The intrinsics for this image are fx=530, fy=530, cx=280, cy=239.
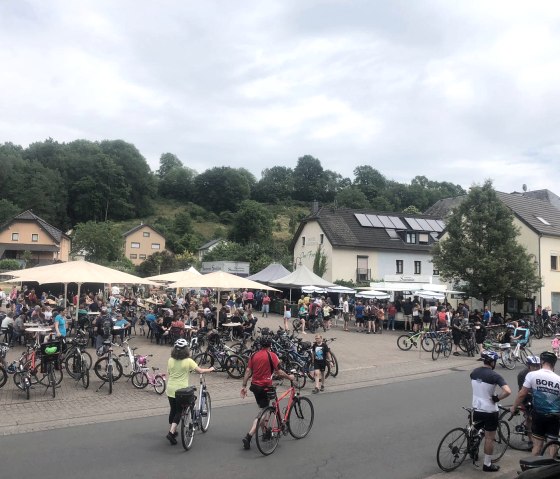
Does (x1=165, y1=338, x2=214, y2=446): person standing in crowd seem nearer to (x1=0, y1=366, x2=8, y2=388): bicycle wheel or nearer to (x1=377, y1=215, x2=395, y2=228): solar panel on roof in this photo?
(x1=0, y1=366, x2=8, y2=388): bicycle wheel

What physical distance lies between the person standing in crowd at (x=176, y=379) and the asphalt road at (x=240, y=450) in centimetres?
31

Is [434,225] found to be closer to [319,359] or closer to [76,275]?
[76,275]

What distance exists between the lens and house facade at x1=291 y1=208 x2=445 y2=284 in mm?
46719

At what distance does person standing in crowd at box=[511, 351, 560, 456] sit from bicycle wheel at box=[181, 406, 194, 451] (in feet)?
15.7

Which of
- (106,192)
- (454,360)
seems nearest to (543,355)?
(454,360)

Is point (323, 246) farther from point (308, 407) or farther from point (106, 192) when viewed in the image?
point (106, 192)

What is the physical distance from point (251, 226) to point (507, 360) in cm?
7009

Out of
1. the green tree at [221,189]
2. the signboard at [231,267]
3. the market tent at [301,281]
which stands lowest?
the market tent at [301,281]

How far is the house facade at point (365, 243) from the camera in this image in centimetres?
4672

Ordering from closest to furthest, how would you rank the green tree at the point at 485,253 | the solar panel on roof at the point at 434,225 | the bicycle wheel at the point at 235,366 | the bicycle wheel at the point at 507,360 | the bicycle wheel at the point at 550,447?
the bicycle wheel at the point at 550,447 < the bicycle wheel at the point at 235,366 < the bicycle wheel at the point at 507,360 < the green tree at the point at 485,253 < the solar panel on roof at the point at 434,225

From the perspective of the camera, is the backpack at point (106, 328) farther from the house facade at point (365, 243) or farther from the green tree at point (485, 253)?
the house facade at point (365, 243)

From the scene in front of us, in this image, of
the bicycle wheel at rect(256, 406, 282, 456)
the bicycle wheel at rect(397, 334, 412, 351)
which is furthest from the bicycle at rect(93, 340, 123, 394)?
the bicycle wheel at rect(397, 334, 412, 351)

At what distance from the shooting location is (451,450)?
720cm

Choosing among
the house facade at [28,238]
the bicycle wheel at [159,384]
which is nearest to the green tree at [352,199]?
the house facade at [28,238]
